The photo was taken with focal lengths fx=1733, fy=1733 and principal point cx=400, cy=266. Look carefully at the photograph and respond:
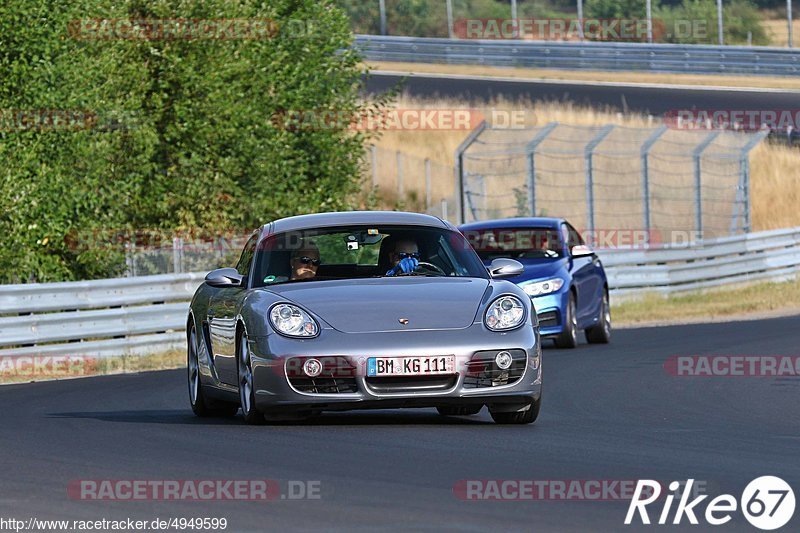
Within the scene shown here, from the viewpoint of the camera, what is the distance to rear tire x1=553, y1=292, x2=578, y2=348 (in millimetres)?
19672

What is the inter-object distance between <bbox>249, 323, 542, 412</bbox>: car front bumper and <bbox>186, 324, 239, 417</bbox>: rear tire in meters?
1.69

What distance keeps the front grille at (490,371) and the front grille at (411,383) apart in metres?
0.11

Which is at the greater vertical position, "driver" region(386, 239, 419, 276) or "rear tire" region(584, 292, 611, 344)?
"driver" region(386, 239, 419, 276)

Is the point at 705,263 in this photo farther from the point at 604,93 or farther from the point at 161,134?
the point at 604,93

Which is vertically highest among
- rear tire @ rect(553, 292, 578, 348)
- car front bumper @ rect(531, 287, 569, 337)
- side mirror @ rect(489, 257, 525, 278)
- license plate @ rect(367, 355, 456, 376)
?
side mirror @ rect(489, 257, 525, 278)

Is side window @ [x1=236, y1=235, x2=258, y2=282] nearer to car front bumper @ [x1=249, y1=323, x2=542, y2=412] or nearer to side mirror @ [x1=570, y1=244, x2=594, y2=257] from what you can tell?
car front bumper @ [x1=249, y1=323, x2=542, y2=412]

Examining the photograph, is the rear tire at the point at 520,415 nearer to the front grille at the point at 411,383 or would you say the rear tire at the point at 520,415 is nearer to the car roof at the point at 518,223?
the front grille at the point at 411,383

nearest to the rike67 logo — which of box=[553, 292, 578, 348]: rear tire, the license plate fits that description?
the license plate

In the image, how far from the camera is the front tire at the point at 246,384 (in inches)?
417

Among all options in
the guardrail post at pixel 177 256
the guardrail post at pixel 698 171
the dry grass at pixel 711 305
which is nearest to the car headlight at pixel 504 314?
the guardrail post at pixel 177 256

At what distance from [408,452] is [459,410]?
2091mm

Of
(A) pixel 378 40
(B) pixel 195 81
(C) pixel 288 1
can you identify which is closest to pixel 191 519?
(B) pixel 195 81

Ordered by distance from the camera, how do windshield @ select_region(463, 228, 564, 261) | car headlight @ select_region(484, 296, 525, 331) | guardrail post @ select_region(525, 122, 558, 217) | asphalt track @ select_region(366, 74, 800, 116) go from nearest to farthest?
car headlight @ select_region(484, 296, 525, 331) → windshield @ select_region(463, 228, 564, 261) → guardrail post @ select_region(525, 122, 558, 217) → asphalt track @ select_region(366, 74, 800, 116)

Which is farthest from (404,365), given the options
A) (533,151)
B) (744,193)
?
(744,193)
